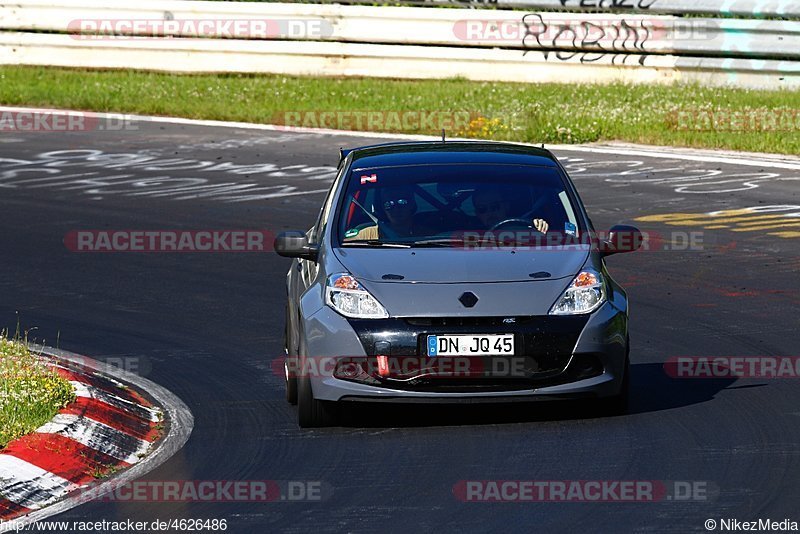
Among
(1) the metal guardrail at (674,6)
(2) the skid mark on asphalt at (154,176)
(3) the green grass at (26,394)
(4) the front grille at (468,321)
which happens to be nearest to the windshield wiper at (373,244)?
(4) the front grille at (468,321)

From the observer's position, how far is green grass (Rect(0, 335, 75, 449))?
26.6 ft

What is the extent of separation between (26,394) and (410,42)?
17.8 metres

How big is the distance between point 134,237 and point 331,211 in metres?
6.36

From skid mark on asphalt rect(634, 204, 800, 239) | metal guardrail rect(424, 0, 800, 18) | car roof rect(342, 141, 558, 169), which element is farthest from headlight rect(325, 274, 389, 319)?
metal guardrail rect(424, 0, 800, 18)

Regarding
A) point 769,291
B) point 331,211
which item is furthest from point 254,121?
point 331,211

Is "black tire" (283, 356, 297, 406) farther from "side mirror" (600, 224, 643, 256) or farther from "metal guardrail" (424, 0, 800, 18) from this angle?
"metal guardrail" (424, 0, 800, 18)

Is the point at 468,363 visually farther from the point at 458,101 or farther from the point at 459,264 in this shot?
the point at 458,101

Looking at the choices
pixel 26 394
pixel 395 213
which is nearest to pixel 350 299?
pixel 395 213

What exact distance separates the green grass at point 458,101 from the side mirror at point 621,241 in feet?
36.8

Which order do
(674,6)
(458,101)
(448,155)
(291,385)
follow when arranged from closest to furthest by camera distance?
(291,385), (448,155), (674,6), (458,101)

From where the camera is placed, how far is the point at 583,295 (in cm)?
863

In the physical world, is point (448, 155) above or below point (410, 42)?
above

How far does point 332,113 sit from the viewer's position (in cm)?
2386

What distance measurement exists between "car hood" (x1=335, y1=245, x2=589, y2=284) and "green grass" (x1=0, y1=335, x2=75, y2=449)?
5.47 ft
